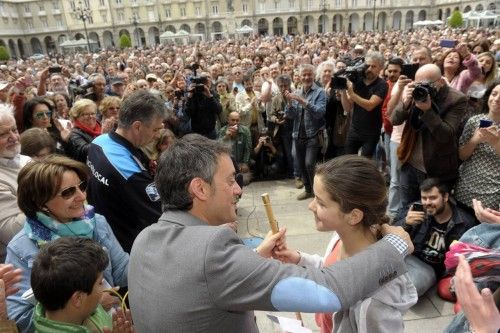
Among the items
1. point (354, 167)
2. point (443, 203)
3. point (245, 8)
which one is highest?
point (245, 8)

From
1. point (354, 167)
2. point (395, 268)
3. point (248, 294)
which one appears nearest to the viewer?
point (248, 294)

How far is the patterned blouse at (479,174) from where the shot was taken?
10.2 feet

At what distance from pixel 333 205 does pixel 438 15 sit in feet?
251

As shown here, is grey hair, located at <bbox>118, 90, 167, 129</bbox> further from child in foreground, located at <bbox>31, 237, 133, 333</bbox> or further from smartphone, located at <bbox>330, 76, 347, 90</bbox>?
smartphone, located at <bbox>330, 76, 347, 90</bbox>

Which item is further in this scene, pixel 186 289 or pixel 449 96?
pixel 449 96

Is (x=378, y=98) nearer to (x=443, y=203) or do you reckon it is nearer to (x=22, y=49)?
(x=443, y=203)

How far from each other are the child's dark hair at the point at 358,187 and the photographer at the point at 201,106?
419 centimetres

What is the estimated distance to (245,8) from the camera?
208ft

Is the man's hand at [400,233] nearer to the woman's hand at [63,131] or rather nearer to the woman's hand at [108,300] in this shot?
the woman's hand at [108,300]

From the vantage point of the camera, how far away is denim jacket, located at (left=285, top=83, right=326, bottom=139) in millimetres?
4957

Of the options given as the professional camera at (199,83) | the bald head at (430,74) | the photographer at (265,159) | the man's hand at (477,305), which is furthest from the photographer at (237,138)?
the man's hand at (477,305)

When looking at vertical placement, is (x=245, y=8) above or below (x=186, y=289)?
above

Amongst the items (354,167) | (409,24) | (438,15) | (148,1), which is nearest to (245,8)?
(148,1)

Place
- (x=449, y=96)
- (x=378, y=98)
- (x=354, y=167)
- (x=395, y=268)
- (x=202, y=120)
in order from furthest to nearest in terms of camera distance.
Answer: (x=202, y=120), (x=378, y=98), (x=449, y=96), (x=354, y=167), (x=395, y=268)
